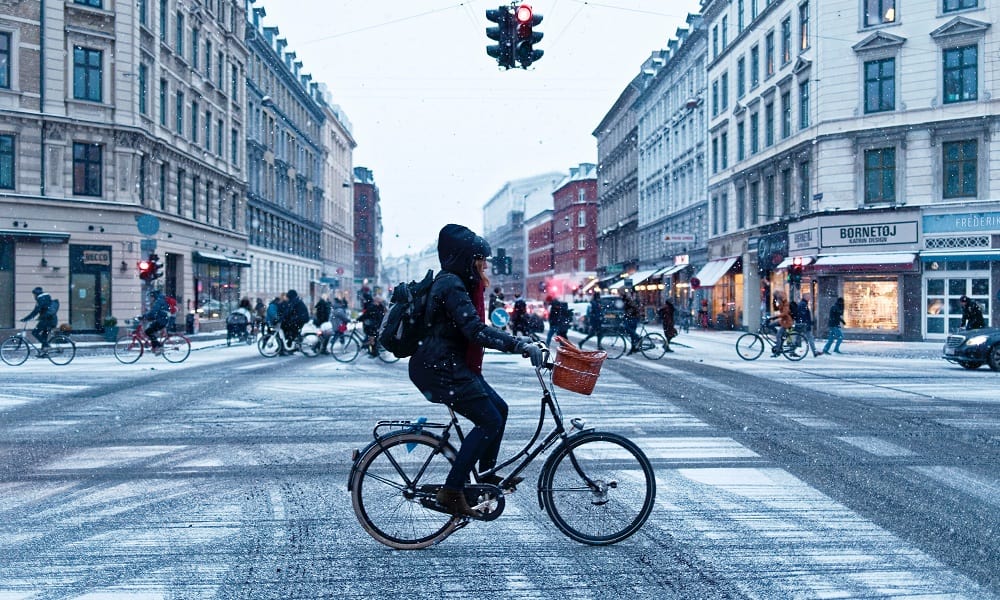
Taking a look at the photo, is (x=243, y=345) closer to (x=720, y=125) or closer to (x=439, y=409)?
(x=439, y=409)

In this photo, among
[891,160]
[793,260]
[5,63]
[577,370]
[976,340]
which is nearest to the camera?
[577,370]

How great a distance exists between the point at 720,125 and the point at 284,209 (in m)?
29.2

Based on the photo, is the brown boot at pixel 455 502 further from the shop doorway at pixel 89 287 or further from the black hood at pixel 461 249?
the shop doorway at pixel 89 287

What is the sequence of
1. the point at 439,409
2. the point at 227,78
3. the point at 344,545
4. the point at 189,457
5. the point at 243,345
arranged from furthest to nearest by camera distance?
the point at 227,78, the point at 243,345, the point at 439,409, the point at 189,457, the point at 344,545

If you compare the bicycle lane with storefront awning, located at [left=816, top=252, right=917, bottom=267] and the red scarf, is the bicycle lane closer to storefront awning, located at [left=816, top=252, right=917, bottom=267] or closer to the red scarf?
the red scarf

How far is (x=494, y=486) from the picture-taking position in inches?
192

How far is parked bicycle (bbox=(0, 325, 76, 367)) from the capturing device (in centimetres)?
1853

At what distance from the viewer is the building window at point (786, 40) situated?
112ft

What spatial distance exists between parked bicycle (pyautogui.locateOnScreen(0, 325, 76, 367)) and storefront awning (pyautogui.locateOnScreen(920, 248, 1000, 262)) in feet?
87.3

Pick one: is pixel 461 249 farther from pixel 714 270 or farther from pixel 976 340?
pixel 714 270

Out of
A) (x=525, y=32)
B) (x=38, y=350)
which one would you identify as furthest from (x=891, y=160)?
(x=38, y=350)

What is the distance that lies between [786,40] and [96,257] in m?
28.0

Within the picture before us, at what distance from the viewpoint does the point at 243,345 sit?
29.0 metres

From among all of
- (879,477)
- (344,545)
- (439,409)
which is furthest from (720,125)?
(344,545)
